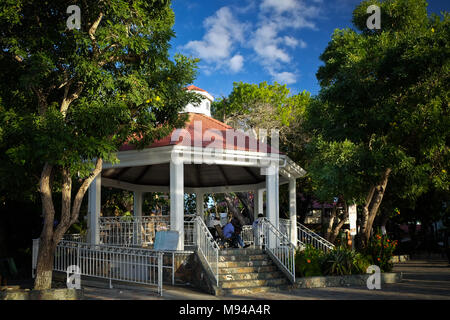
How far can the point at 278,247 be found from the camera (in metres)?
13.4

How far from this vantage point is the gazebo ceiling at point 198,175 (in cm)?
1888

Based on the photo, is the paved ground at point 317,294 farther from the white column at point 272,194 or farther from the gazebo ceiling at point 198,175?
the gazebo ceiling at point 198,175

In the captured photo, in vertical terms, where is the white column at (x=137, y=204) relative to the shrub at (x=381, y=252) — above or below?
above

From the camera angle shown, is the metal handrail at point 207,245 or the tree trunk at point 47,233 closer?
the tree trunk at point 47,233

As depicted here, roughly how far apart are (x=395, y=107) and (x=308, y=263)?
19.5ft

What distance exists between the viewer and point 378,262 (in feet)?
47.8

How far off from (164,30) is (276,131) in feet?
49.5

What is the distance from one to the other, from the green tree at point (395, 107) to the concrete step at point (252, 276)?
435 cm

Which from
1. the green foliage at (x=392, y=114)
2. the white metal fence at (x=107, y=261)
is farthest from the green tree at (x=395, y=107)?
the white metal fence at (x=107, y=261)

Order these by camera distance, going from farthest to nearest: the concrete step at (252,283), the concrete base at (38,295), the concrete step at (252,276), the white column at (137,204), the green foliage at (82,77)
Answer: the white column at (137,204) < the concrete step at (252,276) < the concrete step at (252,283) < the green foliage at (82,77) < the concrete base at (38,295)

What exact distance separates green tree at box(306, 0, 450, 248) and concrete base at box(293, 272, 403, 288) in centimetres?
210

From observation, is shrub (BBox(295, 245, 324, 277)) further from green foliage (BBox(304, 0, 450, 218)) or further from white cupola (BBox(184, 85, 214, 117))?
white cupola (BBox(184, 85, 214, 117))

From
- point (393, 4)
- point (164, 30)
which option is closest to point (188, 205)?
point (393, 4)
